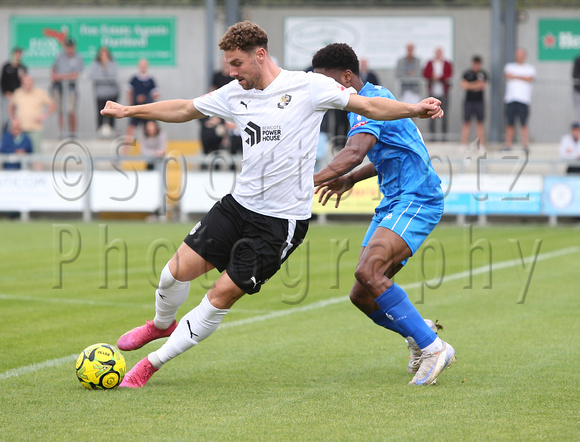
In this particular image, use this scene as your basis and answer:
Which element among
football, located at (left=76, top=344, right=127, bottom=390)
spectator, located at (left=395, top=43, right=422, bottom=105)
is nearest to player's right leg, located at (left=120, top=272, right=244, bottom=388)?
football, located at (left=76, top=344, right=127, bottom=390)

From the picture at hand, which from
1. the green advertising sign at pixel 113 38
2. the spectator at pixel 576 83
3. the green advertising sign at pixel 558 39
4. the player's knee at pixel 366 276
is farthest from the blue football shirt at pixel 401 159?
the green advertising sign at pixel 113 38

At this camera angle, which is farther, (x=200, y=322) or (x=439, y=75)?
(x=439, y=75)

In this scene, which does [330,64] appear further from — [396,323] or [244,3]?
[244,3]

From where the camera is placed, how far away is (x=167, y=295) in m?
6.22

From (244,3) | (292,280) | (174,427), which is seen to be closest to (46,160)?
(244,3)

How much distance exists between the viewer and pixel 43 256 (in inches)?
569

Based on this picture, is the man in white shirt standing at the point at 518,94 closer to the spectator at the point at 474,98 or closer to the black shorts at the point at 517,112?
the black shorts at the point at 517,112

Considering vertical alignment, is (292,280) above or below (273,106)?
below

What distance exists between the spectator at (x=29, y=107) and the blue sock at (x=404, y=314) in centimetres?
1814

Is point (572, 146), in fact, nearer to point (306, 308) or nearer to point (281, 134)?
point (306, 308)

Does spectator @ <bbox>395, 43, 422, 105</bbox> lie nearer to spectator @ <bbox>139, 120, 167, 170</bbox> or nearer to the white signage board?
the white signage board

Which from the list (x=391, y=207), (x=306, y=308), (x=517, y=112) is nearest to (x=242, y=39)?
(x=391, y=207)

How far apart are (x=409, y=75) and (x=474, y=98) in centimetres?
178

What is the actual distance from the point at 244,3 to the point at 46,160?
8932 millimetres
